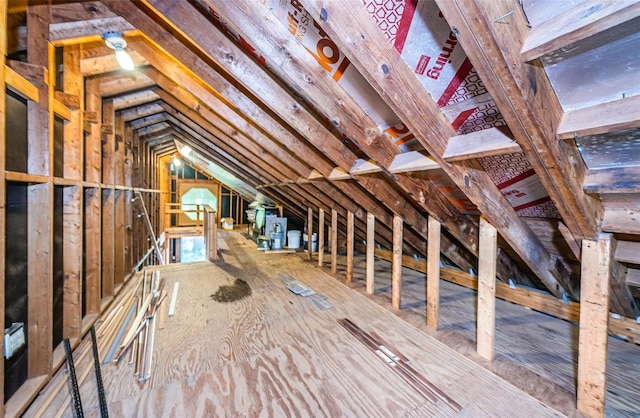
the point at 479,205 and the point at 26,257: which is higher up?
the point at 479,205

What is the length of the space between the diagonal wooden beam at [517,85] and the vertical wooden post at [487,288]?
2.24ft

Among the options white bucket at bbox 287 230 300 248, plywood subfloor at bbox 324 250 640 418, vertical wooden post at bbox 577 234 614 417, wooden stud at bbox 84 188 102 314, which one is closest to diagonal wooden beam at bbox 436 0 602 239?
vertical wooden post at bbox 577 234 614 417

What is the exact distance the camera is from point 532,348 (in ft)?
7.02

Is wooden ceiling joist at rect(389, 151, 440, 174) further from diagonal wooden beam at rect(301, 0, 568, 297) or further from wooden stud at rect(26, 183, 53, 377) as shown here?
wooden stud at rect(26, 183, 53, 377)

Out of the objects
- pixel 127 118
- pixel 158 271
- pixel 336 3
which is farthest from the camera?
pixel 158 271

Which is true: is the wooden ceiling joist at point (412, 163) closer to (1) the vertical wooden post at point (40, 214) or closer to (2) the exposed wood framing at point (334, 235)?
(2) the exposed wood framing at point (334, 235)

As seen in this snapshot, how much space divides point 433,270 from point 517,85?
6.04 ft

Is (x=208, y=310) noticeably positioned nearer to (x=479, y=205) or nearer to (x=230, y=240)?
(x=479, y=205)

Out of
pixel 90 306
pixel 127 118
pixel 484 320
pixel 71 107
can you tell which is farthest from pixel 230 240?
pixel 484 320

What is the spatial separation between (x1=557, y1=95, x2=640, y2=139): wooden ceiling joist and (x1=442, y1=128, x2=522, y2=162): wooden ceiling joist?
0.55 ft

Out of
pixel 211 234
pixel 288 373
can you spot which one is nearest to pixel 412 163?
pixel 288 373

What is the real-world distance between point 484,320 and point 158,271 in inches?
169

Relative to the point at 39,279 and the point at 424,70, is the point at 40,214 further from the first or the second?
the point at 424,70

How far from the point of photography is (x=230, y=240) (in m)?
6.85
